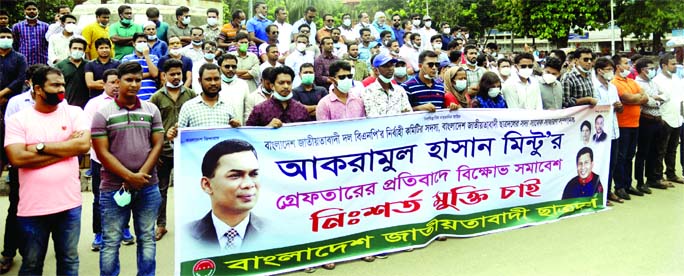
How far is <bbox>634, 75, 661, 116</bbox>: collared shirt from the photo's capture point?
7504mm

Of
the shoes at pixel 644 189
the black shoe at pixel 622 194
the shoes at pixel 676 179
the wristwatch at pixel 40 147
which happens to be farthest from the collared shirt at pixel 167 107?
the shoes at pixel 676 179

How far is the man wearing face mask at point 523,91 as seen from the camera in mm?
6664

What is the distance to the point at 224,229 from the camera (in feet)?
14.2

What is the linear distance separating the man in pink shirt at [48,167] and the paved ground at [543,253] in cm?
90

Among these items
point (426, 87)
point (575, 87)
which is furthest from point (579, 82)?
point (426, 87)

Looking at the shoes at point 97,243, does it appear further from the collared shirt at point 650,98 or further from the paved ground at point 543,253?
the collared shirt at point 650,98

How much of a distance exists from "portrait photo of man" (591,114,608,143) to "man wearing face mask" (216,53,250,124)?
3837 mm

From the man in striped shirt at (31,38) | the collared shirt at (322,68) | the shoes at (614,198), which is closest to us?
the shoes at (614,198)

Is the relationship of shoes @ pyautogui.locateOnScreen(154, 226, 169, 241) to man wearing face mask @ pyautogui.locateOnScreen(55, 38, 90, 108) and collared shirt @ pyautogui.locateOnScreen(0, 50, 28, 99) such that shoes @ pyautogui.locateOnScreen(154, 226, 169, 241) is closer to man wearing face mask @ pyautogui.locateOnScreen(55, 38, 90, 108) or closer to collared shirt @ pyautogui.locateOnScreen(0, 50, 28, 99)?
man wearing face mask @ pyautogui.locateOnScreen(55, 38, 90, 108)

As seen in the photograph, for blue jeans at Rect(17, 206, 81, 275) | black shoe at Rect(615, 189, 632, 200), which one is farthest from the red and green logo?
black shoe at Rect(615, 189, 632, 200)

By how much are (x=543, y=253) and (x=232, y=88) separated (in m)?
3.56

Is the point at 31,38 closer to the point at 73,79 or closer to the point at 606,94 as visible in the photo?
the point at 73,79

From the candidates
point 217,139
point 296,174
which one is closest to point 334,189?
point 296,174

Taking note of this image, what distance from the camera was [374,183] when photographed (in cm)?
502
